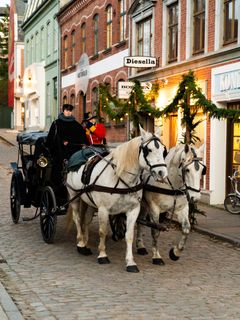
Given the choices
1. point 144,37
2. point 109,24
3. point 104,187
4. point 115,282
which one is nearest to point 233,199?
point 104,187

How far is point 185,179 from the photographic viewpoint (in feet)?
25.9

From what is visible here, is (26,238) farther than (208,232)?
No

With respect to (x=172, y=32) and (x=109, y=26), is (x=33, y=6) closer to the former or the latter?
(x=109, y=26)

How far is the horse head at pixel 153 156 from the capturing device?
23.8 feet

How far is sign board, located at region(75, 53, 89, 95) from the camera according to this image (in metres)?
27.0

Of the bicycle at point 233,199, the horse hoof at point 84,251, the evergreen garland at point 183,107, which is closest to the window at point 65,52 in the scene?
the evergreen garland at point 183,107

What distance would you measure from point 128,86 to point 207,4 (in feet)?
9.68

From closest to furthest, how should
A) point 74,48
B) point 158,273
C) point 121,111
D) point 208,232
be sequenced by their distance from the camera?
point 158,273
point 208,232
point 121,111
point 74,48

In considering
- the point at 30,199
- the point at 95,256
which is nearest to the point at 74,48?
the point at 30,199

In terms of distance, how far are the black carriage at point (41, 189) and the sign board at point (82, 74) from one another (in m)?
15.2

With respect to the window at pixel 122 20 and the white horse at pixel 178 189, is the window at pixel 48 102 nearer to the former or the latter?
the window at pixel 122 20

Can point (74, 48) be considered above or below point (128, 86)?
above

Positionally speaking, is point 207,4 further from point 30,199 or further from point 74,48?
point 74,48

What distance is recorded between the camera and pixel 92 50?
88.9ft
